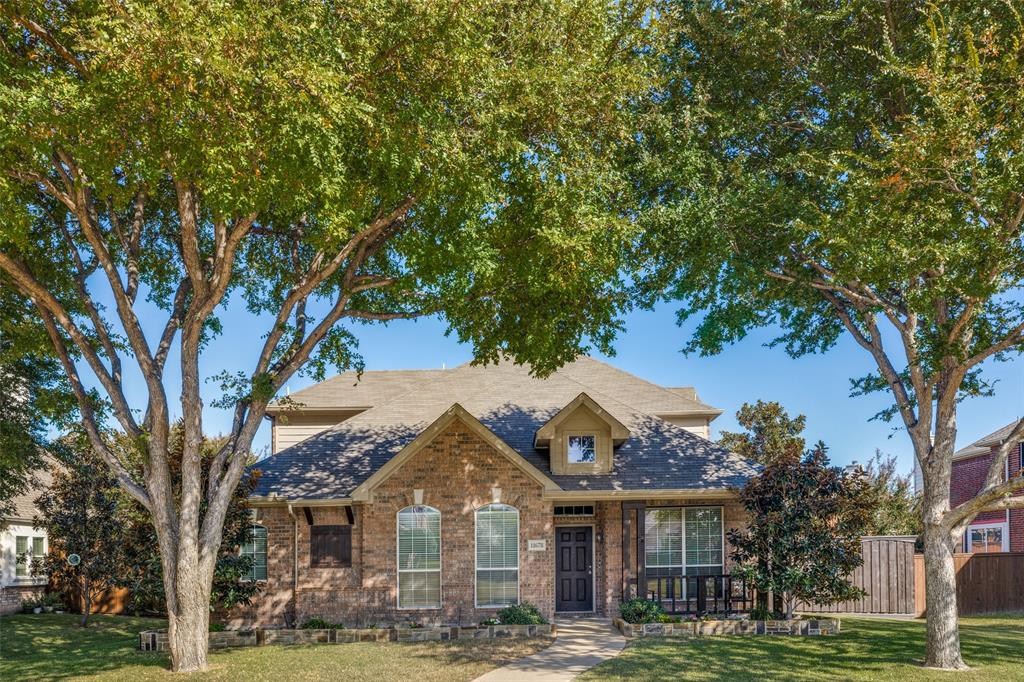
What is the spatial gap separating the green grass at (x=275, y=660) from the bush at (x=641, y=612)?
7.37 ft

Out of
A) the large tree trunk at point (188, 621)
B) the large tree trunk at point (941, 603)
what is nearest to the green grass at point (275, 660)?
the large tree trunk at point (188, 621)

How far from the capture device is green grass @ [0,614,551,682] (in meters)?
13.2

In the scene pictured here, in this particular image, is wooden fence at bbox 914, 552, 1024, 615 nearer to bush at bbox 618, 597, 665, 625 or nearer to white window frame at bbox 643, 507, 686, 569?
white window frame at bbox 643, 507, 686, 569

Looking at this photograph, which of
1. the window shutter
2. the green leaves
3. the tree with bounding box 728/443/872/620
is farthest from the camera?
the window shutter

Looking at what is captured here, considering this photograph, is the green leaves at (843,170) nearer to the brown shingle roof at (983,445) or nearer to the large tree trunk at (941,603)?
the large tree trunk at (941,603)

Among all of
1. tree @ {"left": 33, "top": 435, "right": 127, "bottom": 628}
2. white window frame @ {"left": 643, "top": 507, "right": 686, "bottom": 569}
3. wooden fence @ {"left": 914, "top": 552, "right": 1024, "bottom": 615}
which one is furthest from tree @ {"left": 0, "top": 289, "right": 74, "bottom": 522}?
wooden fence @ {"left": 914, "top": 552, "right": 1024, "bottom": 615}

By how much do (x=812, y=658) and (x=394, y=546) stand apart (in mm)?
9065

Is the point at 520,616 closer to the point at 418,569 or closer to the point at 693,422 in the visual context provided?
the point at 418,569

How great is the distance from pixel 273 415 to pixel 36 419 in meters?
6.08

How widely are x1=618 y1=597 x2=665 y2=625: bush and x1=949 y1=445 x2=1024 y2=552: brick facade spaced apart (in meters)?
16.4

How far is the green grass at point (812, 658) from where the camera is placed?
12.8 meters

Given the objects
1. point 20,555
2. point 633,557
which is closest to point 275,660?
point 633,557

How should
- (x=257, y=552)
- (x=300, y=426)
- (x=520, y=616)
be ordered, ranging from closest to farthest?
(x=520, y=616), (x=257, y=552), (x=300, y=426)

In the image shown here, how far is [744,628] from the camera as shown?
1720 cm
